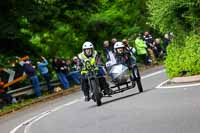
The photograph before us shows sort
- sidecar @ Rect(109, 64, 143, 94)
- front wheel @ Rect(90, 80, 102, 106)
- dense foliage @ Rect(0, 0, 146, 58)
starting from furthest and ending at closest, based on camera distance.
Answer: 1. dense foliage @ Rect(0, 0, 146, 58)
2. sidecar @ Rect(109, 64, 143, 94)
3. front wheel @ Rect(90, 80, 102, 106)

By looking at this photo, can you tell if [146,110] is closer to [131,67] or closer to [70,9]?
[131,67]

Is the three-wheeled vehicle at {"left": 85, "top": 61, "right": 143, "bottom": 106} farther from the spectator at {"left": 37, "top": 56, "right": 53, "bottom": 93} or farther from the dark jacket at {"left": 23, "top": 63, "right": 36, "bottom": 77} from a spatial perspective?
the spectator at {"left": 37, "top": 56, "right": 53, "bottom": 93}

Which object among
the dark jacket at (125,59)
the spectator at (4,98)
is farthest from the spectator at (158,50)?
the dark jacket at (125,59)

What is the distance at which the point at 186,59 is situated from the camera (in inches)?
789

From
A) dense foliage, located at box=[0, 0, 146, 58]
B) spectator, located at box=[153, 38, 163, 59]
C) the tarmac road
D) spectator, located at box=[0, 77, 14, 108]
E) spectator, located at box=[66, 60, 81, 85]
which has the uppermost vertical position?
dense foliage, located at box=[0, 0, 146, 58]

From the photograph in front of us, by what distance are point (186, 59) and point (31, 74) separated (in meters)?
9.07

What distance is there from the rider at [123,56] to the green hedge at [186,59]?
1.34m

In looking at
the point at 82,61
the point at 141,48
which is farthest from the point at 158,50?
the point at 82,61

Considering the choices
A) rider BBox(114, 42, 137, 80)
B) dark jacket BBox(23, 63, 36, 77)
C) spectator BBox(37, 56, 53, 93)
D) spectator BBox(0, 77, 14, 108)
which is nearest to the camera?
rider BBox(114, 42, 137, 80)

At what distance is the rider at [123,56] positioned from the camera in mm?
20234

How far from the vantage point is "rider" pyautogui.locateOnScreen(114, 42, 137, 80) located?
797 inches

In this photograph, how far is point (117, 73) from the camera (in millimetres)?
19734

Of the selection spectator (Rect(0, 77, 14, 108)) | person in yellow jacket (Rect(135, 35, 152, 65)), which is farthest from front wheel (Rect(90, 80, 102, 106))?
person in yellow jacket (Rect(135, 35, 152, 65))

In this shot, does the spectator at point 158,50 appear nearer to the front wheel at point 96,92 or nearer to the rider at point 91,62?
the rider at point 91,62
